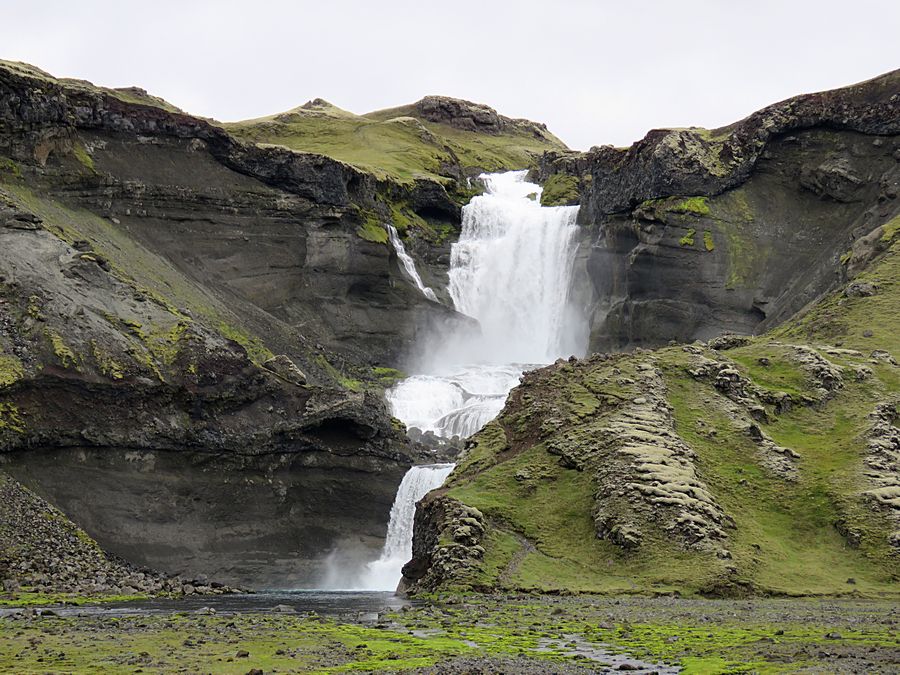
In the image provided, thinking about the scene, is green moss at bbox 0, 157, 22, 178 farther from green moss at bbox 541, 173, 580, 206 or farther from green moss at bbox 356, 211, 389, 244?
green moss at bbox 541, 173, 580, 206

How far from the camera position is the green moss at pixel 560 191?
149m

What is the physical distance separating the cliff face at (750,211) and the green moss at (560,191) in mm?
32181

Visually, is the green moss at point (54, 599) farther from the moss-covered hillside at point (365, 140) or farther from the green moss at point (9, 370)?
the moss-covered hillside at point (365, 140)

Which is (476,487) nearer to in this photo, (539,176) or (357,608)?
(357,608)

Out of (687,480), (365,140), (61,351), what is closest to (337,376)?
(61,351)

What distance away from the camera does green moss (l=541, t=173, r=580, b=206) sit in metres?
149

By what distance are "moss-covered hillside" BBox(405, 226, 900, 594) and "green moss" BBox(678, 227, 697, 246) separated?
32053 millimetres

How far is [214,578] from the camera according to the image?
7750cm

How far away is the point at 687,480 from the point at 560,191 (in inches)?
3736

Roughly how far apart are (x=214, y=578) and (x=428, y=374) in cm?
4735

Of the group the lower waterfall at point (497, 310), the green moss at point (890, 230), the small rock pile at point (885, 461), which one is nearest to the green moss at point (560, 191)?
Answer: the lower waterfall at point (497, 310)

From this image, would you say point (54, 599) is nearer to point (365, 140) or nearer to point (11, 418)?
point (11, 418)

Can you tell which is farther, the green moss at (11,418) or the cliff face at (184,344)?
the cliff face at (184,344)

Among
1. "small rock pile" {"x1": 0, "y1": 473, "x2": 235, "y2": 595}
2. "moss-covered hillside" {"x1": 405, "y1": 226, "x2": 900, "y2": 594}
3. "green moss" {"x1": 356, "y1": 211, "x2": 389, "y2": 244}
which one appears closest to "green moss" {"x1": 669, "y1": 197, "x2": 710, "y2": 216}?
"green moss" {"x1": 356, "y1": 211, "x2": 389, "y2": 244}
